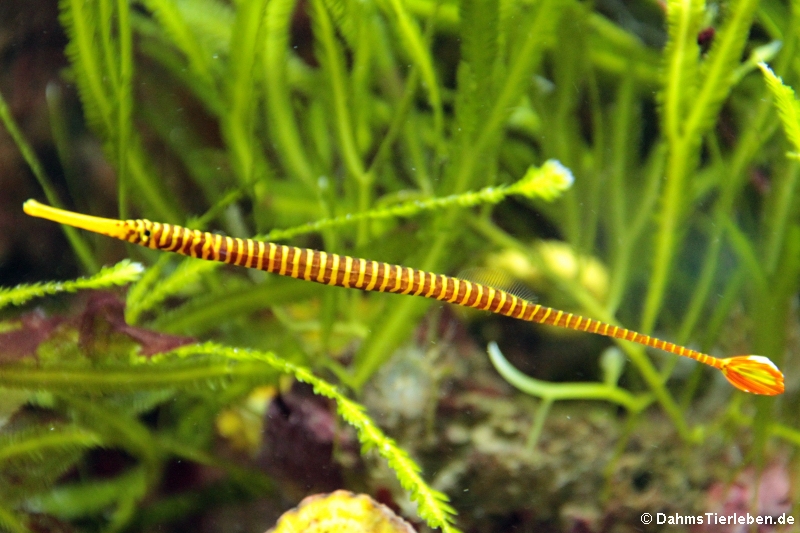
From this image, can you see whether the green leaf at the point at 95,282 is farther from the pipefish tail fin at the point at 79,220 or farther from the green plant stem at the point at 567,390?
the green plant stem at the point at 567,390

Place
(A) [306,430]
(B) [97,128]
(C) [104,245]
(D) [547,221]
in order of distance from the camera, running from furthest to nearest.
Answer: (D) [547,221], (C) [104,245], (A) [306,430], (B) [97,128]

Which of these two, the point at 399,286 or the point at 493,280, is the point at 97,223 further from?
the point at 493,280

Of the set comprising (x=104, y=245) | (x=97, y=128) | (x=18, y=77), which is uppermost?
(x=97, y=128)

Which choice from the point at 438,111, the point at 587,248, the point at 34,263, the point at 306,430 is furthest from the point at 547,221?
the point at 34,263

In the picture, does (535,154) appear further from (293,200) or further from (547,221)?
(293,200)

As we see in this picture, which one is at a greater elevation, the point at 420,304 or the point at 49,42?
the point at 49,42

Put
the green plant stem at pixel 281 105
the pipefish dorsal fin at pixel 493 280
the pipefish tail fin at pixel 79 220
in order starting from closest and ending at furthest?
the pipefish tail fin at pixel 79 220, the pipefish dorsal fin at pixel 493 280, the green plant stem at pixel 281 105

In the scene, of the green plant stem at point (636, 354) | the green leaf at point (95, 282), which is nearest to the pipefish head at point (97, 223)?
the green leaf at point (95, 282)
